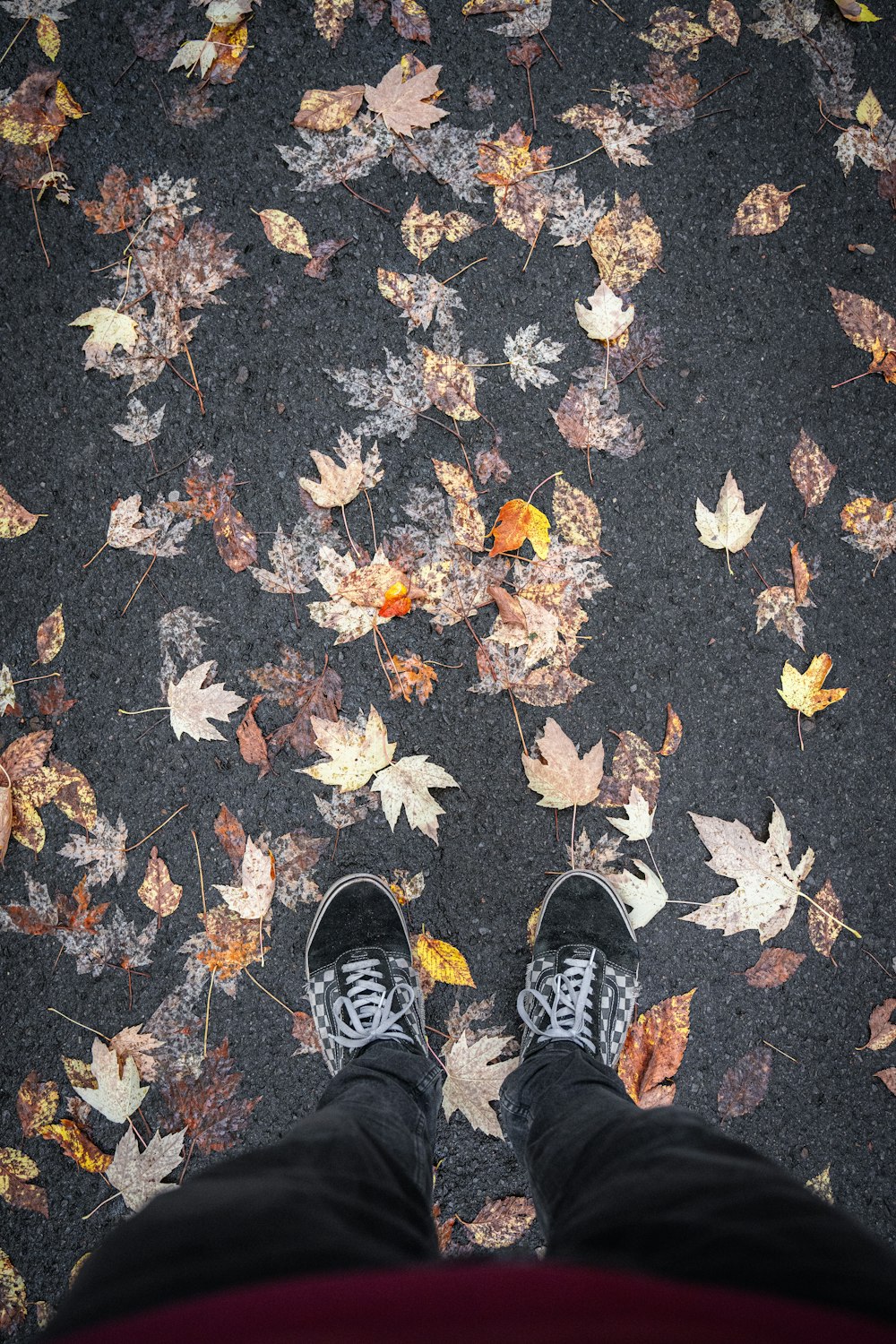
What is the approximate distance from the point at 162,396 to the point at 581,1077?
1.97 meters

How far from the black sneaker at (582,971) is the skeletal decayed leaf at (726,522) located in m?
0.95

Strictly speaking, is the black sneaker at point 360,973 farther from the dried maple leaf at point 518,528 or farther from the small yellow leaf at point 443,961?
the dried maple leaf at point 518,528

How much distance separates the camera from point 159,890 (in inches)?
77.9

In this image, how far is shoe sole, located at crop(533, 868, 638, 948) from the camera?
2008mm

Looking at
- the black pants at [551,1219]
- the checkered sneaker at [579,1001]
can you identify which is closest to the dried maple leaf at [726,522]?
the checkered sneaker at [579,1001]

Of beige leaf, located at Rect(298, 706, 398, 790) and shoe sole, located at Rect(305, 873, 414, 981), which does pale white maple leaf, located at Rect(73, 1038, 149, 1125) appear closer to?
shoe sole, located at Rect(305, 873, 414, 981)

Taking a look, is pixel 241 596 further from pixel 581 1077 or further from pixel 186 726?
pixel 581 1077

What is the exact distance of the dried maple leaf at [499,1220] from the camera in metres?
1.97

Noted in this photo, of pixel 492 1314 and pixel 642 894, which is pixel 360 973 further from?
pixel 492 1314

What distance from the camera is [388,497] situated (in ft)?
6.63

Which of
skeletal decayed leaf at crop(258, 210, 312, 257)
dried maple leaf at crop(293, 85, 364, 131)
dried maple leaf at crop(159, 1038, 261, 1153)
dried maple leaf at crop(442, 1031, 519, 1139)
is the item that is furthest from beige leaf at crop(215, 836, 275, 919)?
dried maple leaf at crop(293, 85, 364, 131)

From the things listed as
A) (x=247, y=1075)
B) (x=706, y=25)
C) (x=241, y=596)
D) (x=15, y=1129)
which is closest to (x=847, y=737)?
(x=241, y=596)

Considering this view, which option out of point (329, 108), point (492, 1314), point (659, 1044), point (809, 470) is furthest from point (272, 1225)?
point (329, 108)

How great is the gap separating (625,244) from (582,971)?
192cm
